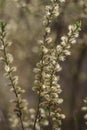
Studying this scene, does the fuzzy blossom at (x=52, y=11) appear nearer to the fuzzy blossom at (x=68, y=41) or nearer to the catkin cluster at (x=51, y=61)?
the catkin cluster at (x=51, y=61)

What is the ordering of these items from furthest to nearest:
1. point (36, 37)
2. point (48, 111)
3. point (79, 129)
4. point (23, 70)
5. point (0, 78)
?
point (23, 70) → point (36, 37) → point (0, 78) → point (79, 129) → point (48, 111)

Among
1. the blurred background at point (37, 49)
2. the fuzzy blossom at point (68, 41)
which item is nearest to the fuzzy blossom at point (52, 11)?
the fuzzy blossom at point (68, 41)

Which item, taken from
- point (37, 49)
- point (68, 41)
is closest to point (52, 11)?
point (68, 41)

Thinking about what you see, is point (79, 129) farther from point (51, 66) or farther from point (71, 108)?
point (51, 66)

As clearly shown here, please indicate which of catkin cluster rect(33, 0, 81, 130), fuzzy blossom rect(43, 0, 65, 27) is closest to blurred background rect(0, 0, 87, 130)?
catkin cluster rect(33, 0, 81, 130)

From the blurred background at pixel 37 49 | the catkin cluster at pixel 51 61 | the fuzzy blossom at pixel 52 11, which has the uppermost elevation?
the blurred background at pixel 37 49

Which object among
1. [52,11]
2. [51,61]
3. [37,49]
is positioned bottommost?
[51,61]

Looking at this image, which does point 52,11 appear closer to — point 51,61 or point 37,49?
point 51,61

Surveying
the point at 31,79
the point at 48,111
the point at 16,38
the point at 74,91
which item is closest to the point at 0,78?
the point at 16,38

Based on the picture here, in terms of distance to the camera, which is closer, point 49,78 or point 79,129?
point 49,78
